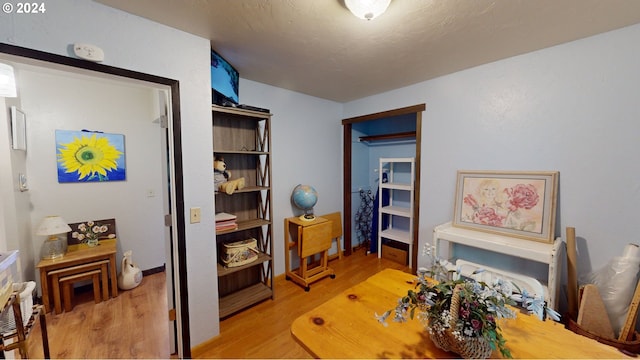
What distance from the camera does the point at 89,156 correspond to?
2.51 metres

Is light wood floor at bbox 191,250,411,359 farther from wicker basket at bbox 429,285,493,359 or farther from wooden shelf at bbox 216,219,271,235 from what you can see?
wicker basket at bbox 429,285,493,359

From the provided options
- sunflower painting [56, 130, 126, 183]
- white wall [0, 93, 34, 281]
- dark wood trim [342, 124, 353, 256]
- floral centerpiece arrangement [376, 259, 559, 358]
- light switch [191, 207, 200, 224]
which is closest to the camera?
floral centerpiece arrangement [376, 259, 559, 358]

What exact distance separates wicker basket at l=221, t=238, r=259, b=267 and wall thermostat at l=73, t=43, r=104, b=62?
1.59 m

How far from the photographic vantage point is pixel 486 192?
6.80 ft

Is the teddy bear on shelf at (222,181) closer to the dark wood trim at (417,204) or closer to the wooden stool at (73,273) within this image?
the wooden stool at (73,273)

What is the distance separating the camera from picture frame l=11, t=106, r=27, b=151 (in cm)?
196

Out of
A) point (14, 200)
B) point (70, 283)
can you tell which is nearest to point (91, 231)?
point (70, 283)

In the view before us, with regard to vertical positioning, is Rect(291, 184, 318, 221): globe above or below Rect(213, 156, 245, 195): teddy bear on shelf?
below

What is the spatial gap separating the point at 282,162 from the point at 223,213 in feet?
3.02

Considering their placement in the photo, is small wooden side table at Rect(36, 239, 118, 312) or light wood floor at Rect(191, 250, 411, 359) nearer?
light wood floor at Rect(191, 250, 411, 359)

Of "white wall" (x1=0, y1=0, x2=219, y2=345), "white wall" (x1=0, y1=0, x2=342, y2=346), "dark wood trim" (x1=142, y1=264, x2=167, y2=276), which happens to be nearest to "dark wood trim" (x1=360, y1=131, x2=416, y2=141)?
"white wall" (x1=0, y1=0, x2=342, y2=346)

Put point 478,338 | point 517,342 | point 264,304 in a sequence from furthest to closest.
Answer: point 264,304 → point 517,342 → point 478,338

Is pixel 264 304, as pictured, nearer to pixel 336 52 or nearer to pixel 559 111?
pixel 336 52

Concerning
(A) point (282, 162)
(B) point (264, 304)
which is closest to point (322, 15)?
(A) point (282, 162)
